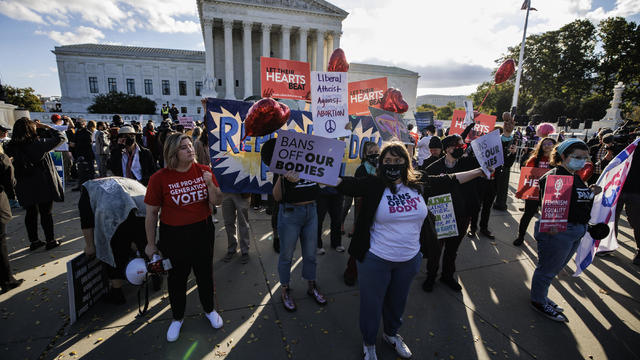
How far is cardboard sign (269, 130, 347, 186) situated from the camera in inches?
99.9

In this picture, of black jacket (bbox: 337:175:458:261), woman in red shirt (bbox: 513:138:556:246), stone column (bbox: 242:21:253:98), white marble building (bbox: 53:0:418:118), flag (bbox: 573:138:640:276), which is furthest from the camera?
stone column (bbox: 242:21:253:98)

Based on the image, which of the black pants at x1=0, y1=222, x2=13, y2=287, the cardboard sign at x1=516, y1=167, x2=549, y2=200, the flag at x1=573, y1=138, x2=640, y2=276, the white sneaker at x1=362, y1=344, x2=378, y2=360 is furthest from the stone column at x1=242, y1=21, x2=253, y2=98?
the white sneaker at x1=362, y1=344, x2=378, y2=360

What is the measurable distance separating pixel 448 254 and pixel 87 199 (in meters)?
4.43

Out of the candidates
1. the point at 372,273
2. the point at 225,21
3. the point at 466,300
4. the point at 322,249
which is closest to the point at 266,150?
the point at 372,273

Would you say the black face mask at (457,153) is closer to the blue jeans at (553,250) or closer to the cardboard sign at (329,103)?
the blue jeans at (553,250)

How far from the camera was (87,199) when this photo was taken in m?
2.95

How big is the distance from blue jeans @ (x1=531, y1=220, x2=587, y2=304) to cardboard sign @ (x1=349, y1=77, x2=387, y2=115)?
12.0 ft

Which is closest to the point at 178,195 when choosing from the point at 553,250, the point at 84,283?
the point at 84,283

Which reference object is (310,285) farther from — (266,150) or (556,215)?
(556,215)

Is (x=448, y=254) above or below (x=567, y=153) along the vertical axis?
below

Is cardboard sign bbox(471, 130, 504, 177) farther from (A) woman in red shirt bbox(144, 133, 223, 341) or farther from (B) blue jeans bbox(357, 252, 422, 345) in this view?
(A) woman in red shirt bbox(144, 133, 223, 341)

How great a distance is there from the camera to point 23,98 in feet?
156

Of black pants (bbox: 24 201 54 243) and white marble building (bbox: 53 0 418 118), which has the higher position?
white marble building (bbox: 53 0 418 118)

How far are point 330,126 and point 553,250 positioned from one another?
10.7 feet
